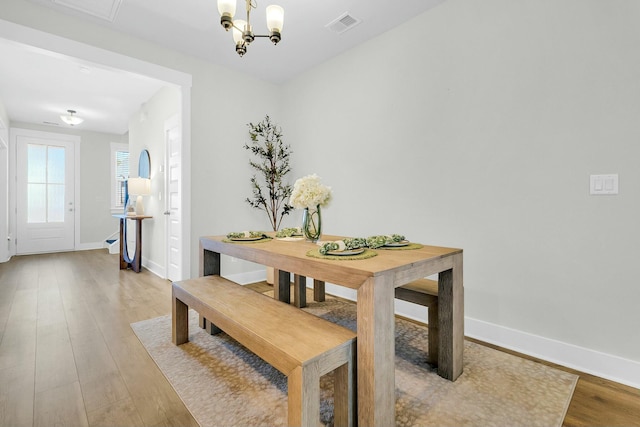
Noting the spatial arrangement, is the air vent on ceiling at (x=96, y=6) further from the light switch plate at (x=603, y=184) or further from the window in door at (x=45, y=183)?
the window in door at (x=45, y=183)

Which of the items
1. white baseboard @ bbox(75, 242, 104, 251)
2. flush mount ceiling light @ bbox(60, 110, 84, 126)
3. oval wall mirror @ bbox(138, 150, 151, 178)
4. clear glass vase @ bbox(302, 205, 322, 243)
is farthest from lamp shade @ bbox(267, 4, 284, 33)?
white baseboard @ bbox(75, 242, 104, 251)

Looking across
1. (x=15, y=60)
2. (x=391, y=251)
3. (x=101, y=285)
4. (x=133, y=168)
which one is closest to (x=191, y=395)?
(x=391, y=251)

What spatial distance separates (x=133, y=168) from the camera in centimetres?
551

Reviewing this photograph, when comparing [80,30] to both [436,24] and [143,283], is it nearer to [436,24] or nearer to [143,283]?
[143,283]

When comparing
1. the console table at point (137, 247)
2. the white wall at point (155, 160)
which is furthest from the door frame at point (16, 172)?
the console table at point (137, 247)

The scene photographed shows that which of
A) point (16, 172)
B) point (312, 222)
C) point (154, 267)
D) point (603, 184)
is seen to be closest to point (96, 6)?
point (312, 222)

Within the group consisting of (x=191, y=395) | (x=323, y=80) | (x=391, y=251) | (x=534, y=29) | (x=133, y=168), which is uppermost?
(x=323, y=80)

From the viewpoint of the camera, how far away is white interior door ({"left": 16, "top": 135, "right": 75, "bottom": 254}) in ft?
19.6

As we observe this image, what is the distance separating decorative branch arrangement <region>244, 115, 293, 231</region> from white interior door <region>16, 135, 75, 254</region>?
17.3ft

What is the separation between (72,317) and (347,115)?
10.9ft

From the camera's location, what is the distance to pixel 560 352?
1940 mm

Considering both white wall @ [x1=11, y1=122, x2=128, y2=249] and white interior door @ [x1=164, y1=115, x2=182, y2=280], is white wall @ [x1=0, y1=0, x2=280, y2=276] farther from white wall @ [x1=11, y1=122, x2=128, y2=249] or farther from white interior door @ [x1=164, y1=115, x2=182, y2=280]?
white wall @ [x1=11, y1=122, x2=128, y2=249]

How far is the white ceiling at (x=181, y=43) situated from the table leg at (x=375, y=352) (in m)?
2.40

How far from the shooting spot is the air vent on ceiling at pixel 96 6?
7.89 feet
